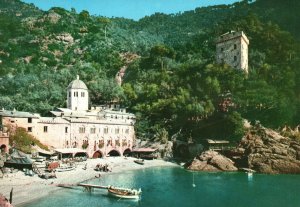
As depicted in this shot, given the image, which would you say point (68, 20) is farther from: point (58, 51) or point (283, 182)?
point (283, 182)

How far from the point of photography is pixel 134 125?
9138cm

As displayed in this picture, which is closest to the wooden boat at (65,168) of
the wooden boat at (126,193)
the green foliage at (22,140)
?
the green foliage at (22,140)

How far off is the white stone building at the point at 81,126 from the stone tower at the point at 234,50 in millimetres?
28623

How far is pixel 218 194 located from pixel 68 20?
124216 mm

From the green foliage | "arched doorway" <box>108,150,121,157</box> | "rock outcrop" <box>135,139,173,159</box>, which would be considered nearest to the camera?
the green foliage

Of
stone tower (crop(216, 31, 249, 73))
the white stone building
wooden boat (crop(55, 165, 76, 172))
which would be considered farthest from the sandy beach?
stone tower (crop(216, 31, 249, 73))

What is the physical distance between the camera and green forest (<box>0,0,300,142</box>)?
8656cm

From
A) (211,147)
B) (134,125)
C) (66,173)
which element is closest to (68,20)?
(134,125)

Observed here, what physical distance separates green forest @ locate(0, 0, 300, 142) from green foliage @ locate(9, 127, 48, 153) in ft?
66.2

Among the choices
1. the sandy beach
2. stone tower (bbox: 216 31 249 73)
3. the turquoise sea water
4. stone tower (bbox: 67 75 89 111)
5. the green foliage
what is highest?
stone tower (bbox: 216 31 249 73)

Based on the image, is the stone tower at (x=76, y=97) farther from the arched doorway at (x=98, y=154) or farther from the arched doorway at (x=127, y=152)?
the arched doorway at (x=127, y=152)

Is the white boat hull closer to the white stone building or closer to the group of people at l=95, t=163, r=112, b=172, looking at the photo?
the group of people at l=95, t=163, r=112, b=172

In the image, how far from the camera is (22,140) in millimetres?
65375

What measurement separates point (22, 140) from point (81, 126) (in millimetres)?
14048
